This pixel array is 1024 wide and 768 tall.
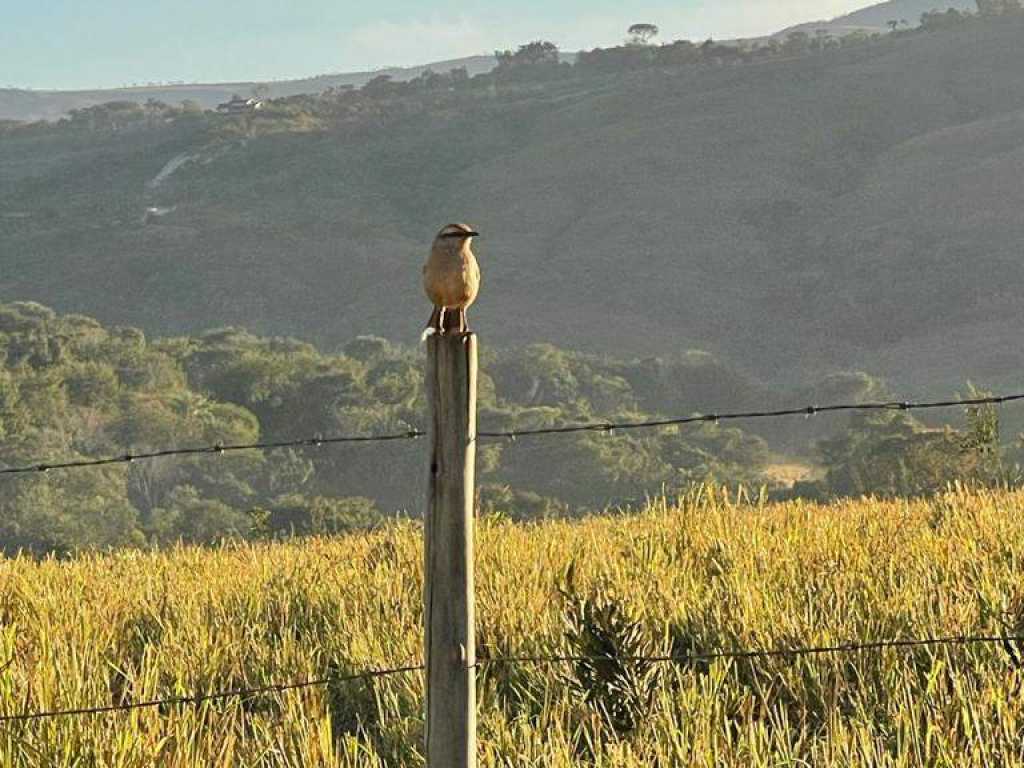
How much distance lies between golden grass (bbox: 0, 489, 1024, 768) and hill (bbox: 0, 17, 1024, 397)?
63.3 meters

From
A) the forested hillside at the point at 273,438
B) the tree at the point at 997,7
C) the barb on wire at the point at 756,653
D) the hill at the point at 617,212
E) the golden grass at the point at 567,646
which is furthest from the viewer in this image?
the tree at the point at 997,7

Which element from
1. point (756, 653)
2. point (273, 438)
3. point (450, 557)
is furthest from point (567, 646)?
point (273, 438)

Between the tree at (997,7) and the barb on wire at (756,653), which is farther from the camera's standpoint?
the tree at (997,7)

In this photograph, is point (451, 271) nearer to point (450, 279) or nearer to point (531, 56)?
point (450, 279)

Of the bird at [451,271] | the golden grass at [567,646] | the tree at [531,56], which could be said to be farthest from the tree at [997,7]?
the bird at [451,271]

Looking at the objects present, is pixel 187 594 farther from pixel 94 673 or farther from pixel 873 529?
pixel 873 529

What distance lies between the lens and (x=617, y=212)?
99.4 meters

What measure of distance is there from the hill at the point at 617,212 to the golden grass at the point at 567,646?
6331cm

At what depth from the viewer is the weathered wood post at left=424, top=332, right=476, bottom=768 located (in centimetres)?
297

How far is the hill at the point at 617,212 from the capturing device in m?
81.7

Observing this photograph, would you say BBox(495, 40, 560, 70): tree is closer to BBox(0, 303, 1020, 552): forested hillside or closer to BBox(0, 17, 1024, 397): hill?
BBox(0, 17, 1024, 397): hill

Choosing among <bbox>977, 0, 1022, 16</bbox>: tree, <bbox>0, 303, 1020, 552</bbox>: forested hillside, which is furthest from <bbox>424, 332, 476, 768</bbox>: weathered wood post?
<bbox>977, 0, 1022, 16</bbox>: tree

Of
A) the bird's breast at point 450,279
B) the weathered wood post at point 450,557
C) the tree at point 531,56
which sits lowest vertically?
the weathered wood post at point 450,557

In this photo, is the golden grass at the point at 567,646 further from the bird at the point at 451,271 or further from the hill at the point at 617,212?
the hill at the point at 617,212
